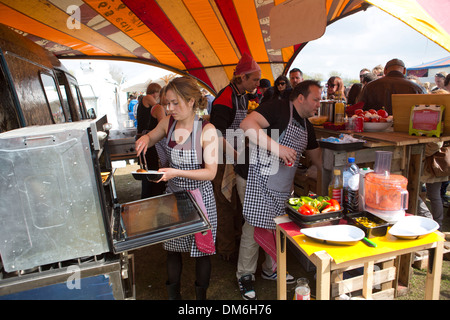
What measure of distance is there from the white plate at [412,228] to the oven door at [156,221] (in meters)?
1.05

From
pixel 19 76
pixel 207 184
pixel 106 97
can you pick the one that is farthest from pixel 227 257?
pixel 106 97

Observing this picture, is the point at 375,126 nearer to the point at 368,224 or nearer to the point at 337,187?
the point at 337,187

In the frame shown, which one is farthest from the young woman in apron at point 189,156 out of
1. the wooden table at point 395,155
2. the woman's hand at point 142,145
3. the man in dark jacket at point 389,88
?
the man in dark jacket at point 389,88

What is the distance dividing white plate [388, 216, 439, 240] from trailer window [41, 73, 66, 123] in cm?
285

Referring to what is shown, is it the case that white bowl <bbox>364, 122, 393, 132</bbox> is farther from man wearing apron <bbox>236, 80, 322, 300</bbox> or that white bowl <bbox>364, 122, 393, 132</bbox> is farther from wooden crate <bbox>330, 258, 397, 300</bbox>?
wooden crate <bbox>330, 258, 397, 300</bbox>

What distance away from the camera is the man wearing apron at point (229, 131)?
304 centimetres

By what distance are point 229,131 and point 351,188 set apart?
157 cm

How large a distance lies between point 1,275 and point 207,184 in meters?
1.33

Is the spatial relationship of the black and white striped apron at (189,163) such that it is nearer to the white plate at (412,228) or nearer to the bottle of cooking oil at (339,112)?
the white plate at (412,228)
